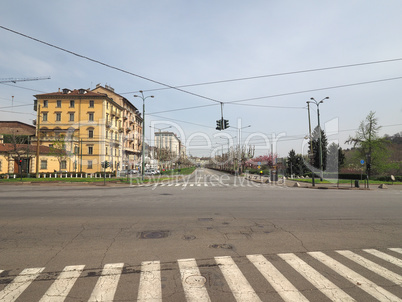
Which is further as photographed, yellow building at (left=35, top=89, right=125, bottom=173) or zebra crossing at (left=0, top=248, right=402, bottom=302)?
yellow building at (left=35, top=89, right=125, bottom=173)

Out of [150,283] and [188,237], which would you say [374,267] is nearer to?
[188,237]

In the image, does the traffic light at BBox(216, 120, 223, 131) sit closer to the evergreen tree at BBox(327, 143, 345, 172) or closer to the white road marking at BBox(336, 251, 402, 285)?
the white road marking at BBox(336, 251, 402, 285)

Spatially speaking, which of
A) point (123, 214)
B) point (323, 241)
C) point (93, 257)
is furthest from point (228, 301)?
point (123, 214)

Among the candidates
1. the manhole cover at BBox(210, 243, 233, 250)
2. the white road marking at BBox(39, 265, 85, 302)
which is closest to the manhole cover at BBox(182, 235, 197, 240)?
the manhole cover at BBox(210, 243, 233, 250)

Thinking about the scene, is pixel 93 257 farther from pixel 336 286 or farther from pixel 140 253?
pixel 336 286

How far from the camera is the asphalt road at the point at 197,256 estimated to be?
3510 millimetres

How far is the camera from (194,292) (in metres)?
3.46

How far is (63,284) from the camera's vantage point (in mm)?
3723

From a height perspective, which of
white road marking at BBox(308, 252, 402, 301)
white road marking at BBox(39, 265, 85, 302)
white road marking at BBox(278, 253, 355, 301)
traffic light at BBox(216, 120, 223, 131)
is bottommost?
white road marking at BBox(308, 252, 402, 301)

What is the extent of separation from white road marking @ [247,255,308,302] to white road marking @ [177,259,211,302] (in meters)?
1.12

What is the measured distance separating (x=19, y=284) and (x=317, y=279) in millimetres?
4921

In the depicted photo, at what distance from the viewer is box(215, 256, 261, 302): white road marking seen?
3340mm

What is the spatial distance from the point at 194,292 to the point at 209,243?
2.22 m

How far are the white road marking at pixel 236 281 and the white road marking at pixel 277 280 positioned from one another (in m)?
0.40
